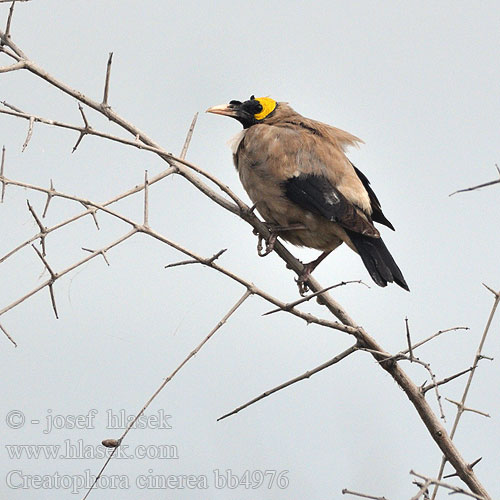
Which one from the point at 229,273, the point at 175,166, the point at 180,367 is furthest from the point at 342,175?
the point at 180,367

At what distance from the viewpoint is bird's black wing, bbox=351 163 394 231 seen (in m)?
5.08

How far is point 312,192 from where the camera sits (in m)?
4.69

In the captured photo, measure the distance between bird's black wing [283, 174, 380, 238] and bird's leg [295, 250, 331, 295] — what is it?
276 mm

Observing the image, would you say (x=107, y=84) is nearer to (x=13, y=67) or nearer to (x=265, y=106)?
(x=13, y=67)

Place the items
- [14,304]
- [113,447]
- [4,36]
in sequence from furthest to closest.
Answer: [4,36]
[113,447]
[14,304]

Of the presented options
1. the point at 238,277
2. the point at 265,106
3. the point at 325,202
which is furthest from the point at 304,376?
the point at 265,106

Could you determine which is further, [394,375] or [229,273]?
[394,375]

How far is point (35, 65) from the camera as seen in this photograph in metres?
→ 3.28

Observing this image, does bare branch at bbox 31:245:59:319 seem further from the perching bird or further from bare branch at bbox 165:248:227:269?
the perching bird

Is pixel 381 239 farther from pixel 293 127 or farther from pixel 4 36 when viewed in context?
pixel 4 36

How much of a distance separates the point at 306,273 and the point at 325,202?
63 centimetres

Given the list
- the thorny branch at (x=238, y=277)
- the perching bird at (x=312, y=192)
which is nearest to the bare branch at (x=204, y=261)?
the thorny branch at (x=238, y=277)

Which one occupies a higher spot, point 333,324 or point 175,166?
point 175,166

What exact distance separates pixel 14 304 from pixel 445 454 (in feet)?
5.48
